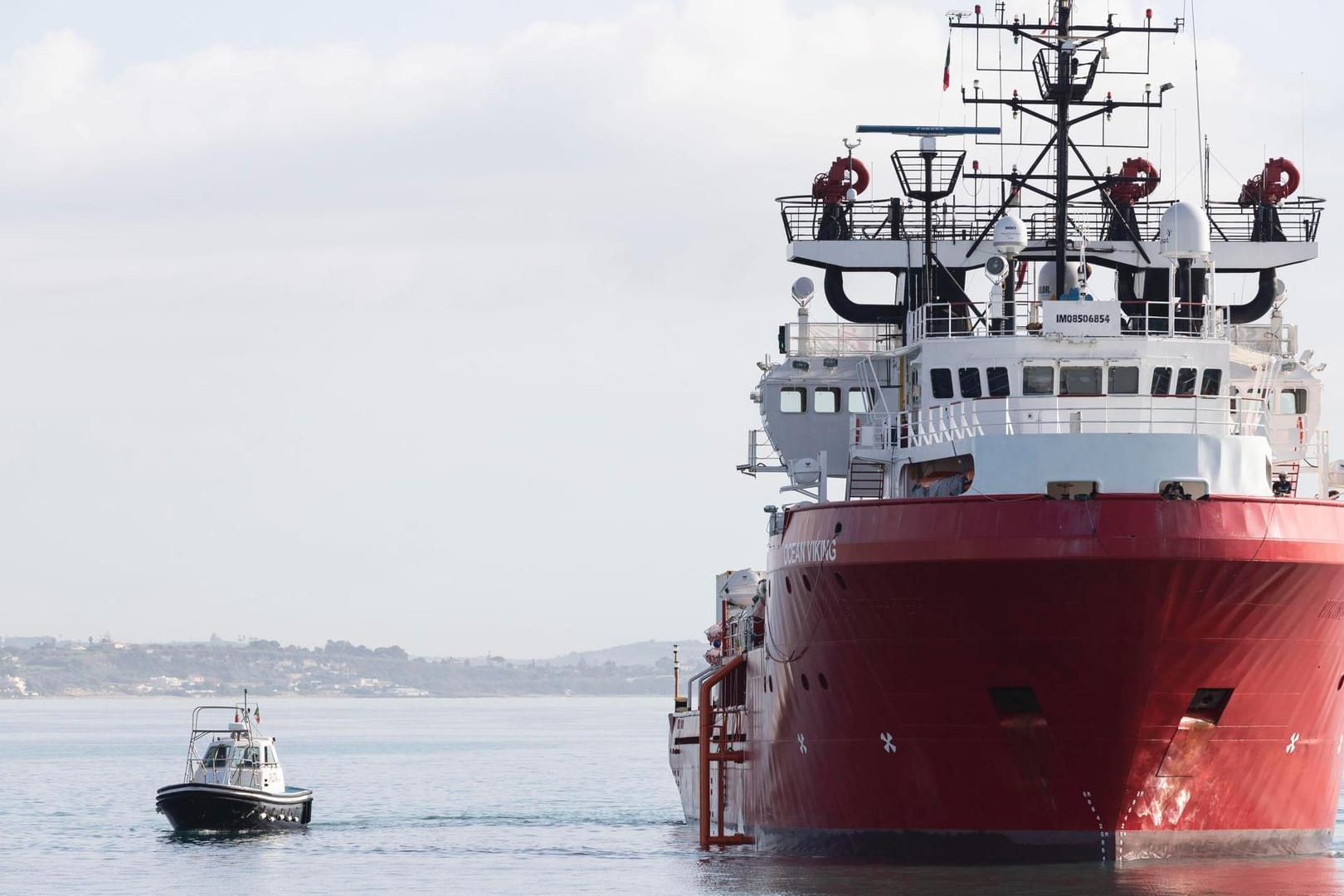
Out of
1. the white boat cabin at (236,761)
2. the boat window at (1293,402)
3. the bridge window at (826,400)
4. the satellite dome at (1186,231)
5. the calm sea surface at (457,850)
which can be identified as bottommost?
the calm sea surface at (457,850)

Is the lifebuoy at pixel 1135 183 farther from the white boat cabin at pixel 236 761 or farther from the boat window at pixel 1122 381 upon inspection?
the white boat cabin at pixel 236 761

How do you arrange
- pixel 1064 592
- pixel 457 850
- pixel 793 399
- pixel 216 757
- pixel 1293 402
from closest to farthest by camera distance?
pixel 1064 592 < pixel 1293 402 < pixel 793 399 < pixel 457 850 < pixel 216 757

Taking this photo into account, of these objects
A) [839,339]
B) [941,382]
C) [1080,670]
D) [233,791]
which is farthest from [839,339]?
[233,791]

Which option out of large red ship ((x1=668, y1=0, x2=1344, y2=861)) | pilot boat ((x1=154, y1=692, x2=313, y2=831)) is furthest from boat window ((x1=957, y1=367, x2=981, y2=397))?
pilot boat ((x1=154, y1=692, x2=313, y2=831))

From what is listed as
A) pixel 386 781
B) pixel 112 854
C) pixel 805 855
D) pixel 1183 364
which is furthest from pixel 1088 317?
pixel 386 781

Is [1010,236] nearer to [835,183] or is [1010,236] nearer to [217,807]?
[835,183]

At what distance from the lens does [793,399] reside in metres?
43.9

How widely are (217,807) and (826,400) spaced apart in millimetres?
20619

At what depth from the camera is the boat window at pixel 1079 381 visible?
121 feet

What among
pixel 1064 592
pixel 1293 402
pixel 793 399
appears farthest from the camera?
pixel 793 399

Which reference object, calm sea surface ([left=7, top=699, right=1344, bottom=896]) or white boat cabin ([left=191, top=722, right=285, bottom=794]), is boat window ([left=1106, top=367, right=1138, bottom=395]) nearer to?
calm sea surface ([left=7, top=699, right=1344, bottom=896])

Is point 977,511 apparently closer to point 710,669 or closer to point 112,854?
point 710,669

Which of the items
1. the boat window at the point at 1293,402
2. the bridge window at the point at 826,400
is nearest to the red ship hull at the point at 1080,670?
the boat window at the point at 1293,402

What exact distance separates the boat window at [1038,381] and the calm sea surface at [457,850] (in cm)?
817
